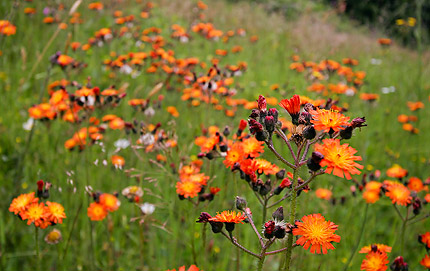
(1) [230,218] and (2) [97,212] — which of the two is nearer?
(1) [230,218]

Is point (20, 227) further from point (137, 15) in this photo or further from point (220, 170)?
point (137, 15)

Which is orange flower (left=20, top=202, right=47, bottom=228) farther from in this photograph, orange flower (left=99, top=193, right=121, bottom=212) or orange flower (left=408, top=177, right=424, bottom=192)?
orange flower (left=408, top=177, right=424, bottom=192)

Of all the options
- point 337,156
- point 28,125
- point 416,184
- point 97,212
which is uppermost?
point 337,156

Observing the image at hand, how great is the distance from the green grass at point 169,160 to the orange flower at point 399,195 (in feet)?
1.42

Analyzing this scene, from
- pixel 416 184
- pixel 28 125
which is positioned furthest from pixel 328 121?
pixel 28 125

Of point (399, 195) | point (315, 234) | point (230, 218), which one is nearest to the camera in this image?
point (315, 234)

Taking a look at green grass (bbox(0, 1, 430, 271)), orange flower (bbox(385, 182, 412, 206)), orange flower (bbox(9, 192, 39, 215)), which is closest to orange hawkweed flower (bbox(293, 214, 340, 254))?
green grass (bbox(0, 1, 430, 271))

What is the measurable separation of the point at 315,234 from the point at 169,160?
190 centimetres

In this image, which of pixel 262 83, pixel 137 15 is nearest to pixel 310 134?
pixel 262 83

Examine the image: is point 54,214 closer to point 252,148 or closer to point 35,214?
point 35,214

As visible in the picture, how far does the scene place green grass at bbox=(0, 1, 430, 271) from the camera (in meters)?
2.30

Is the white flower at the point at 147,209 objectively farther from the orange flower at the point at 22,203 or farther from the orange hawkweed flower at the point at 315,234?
the orange hawkweed flower at the point at 315,234

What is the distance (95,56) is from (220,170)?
3655 mm

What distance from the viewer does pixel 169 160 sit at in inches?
111
